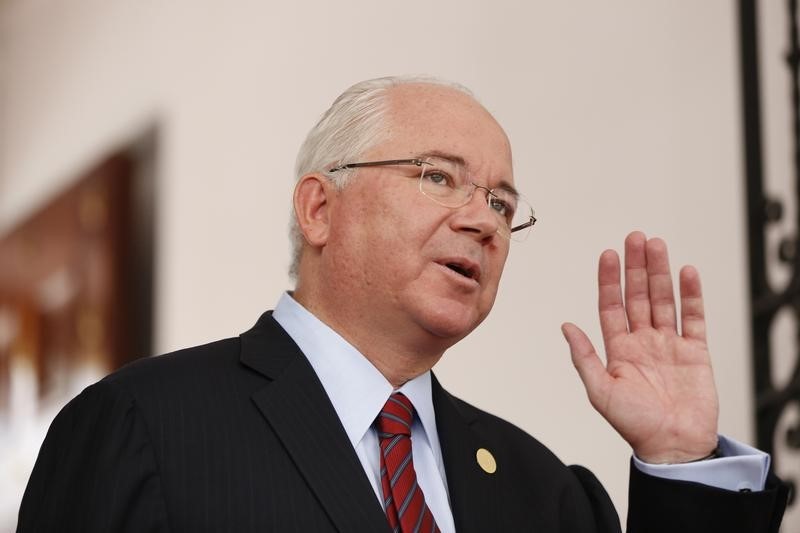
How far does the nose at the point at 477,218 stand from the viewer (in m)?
1.77

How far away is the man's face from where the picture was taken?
175 centimetres

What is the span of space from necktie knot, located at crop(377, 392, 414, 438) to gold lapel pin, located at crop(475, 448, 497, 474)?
0.47 ft

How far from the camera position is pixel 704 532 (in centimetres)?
167

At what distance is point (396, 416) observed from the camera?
1722mm

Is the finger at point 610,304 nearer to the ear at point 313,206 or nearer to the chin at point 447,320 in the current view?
the chin at point 447,320

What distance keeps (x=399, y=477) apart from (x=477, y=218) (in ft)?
1.43

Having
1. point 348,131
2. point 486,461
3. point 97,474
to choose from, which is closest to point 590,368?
point 486,461

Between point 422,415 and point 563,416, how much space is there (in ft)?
4.24

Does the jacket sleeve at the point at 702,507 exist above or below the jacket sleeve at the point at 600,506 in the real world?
above

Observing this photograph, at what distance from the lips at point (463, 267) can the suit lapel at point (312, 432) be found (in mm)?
272

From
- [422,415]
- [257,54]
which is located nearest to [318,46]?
[257,54]

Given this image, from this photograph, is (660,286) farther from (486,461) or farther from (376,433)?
(376,433)

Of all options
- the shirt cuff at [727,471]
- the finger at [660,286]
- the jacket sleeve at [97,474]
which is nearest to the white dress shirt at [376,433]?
the shirt cuff at [727,471]

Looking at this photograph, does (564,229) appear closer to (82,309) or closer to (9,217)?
(82,309)
